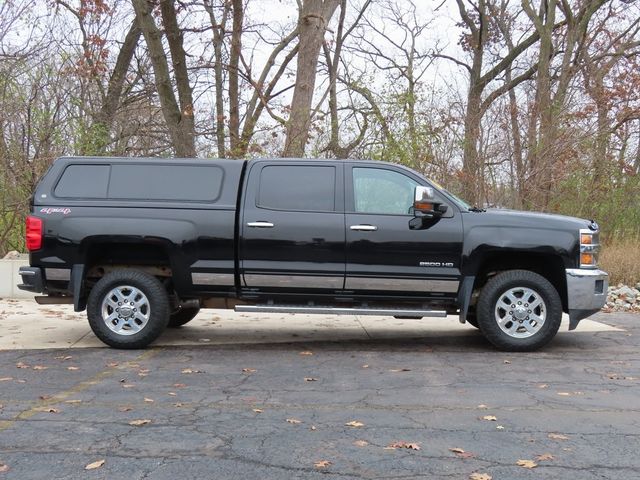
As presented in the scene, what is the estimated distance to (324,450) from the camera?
13.8 feet

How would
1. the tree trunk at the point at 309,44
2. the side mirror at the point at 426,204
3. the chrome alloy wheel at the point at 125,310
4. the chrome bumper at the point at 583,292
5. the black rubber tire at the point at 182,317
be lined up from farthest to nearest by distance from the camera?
the tree trunk at the point at 309,44
the black rubber tire at the point at 182,317
the chrome alloy wheel at the point at 125,310
the chrome bumper at the point at 583,292
the side mirror at the point at 426,204

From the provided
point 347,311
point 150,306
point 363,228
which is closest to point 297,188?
point 363,228

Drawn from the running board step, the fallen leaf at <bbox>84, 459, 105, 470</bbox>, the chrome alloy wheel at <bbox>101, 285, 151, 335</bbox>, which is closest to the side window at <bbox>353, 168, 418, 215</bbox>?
the running board step

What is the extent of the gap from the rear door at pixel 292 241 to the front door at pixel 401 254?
163mm

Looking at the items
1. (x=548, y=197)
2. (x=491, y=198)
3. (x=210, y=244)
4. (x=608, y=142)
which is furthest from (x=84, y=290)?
(x=608, y=142)

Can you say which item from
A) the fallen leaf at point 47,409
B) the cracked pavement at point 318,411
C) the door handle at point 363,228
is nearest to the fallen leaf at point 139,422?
the cracked pavement at point 318,411

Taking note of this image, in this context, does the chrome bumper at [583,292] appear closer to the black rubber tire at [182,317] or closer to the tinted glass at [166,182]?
the tinted glass at [166,182]

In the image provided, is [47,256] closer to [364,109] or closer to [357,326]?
[357,326]

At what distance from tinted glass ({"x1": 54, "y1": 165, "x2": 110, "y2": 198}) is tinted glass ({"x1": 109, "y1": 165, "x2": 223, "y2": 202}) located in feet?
0.33

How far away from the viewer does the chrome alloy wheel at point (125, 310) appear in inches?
293

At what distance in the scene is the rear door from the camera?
7.31 m

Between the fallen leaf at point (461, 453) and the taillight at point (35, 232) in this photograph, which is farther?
the taillight at point (35, 232)

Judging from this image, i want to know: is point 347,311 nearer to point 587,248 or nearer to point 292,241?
point 292,241

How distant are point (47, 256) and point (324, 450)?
4507 mm
